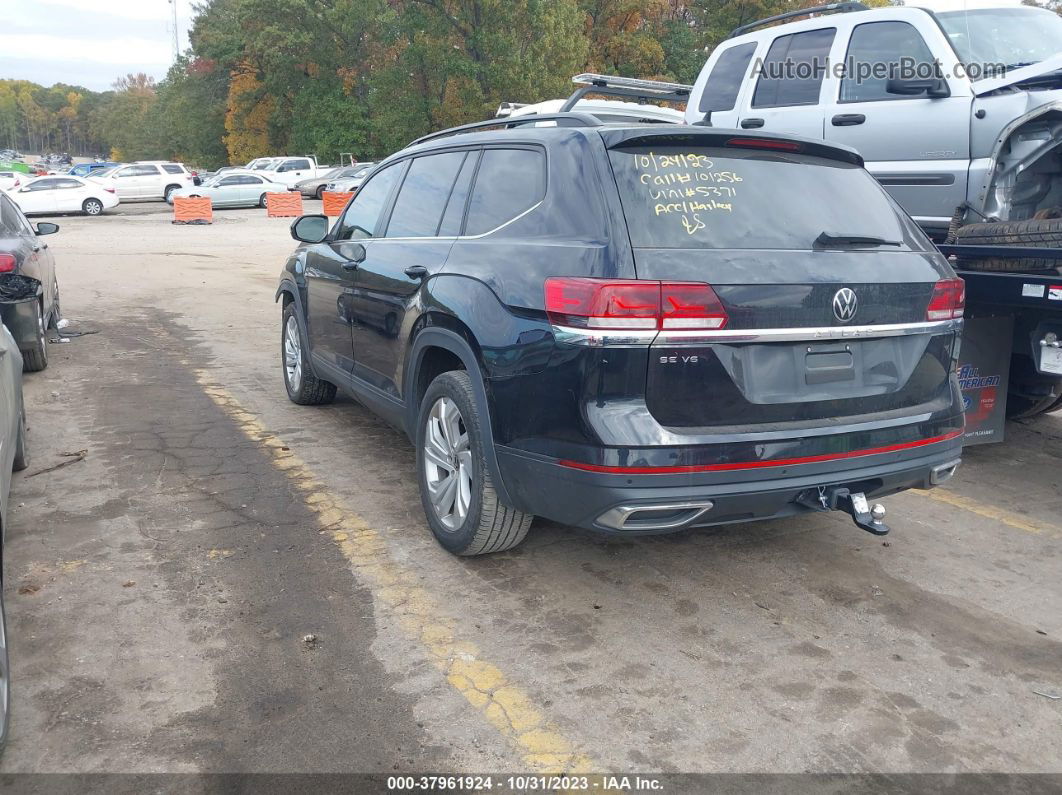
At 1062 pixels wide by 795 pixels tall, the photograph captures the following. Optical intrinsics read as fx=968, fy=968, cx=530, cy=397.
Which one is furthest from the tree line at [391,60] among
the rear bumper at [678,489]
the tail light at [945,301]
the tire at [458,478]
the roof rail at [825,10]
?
the rear bumper at [678,489]

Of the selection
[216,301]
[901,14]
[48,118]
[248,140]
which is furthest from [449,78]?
[48,118]

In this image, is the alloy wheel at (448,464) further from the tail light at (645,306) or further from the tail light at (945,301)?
the tail light at (945,301)

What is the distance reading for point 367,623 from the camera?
3811mm

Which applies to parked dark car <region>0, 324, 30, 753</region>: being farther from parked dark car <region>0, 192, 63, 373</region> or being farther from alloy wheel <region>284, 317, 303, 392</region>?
parked dark car <region>0, 192, 63, 373</region>

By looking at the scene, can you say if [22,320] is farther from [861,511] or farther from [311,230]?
[861,511]

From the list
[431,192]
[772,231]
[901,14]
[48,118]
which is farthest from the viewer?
[48,118]

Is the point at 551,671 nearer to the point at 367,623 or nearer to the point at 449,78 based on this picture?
the point at 367,623

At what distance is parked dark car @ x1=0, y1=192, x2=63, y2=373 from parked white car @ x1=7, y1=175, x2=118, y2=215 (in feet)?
85.2

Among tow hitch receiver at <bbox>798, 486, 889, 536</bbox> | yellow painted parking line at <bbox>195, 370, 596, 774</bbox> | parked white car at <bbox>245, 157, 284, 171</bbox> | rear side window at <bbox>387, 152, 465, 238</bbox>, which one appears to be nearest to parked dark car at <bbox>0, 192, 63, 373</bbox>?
yellow painted parking line at <bbox>195, 370, 596, 774</bbox>

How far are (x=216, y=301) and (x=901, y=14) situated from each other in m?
9.70

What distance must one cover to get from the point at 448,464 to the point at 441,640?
36.5 inches

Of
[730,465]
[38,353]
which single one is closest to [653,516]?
[730,465]

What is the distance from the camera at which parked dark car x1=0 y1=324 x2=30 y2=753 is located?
116 inches

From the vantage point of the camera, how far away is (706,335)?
11.2 feet
